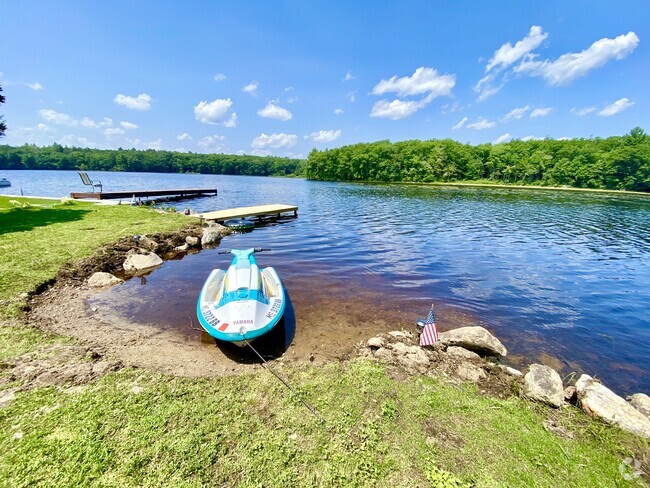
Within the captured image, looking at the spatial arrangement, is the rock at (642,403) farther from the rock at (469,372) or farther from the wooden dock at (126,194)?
the wooden dock at (126,194)

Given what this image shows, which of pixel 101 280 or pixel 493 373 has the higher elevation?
pixel 101 280

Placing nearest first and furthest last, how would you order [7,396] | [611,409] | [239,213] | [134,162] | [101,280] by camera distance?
1. [7,396]
2. [611,409]
3. [101,280]
4. [239,213]
5. [134,162]

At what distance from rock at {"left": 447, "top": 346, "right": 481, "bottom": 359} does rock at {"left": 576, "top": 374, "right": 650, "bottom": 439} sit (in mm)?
1685

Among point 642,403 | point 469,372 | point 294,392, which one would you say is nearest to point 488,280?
point 642,403

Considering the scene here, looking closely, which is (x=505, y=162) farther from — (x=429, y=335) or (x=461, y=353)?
(x=461, y=353)

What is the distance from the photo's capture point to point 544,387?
4785 mm

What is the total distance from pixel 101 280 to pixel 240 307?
617 centimetres

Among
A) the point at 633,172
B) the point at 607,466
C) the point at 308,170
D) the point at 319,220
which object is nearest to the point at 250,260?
the point at 607,466

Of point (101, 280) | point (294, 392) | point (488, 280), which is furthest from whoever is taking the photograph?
point (488, 280)

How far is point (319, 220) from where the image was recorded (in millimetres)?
24438

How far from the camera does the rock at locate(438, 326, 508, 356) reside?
623cm

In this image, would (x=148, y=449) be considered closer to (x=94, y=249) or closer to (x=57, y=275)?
(x=57, y=275)

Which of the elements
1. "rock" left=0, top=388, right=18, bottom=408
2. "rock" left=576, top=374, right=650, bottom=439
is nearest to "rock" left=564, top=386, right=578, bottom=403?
"rock" left=576, top=374, right=650, bottom=439

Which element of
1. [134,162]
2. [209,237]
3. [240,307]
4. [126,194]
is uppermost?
[134,162]
